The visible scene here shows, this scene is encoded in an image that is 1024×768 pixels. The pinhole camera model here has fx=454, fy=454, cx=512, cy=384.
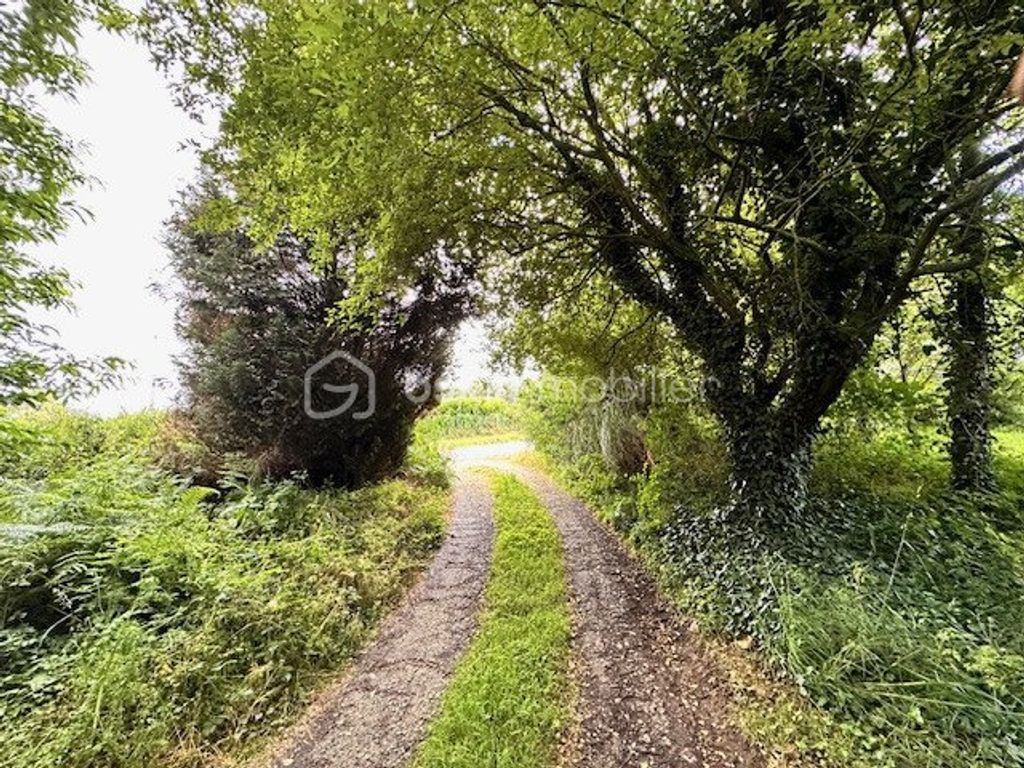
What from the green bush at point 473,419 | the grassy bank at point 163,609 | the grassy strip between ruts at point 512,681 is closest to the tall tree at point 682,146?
the grassy strip between ruts at point 512,681

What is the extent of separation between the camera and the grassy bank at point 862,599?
2379mm

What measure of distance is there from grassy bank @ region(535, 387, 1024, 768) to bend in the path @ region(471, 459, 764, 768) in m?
0.21

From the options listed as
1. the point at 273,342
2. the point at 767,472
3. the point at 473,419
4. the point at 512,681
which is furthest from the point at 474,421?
the point at 512,681

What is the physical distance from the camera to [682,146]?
422cm

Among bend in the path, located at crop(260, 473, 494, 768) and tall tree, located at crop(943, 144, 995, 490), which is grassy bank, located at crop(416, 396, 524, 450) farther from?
tall tree, located at crop(943, 144, 995, 490)

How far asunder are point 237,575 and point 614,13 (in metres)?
5.27

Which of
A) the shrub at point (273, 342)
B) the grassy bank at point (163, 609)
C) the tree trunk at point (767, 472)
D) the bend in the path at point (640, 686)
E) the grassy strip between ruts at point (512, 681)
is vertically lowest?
the bend in the path at point (640, 686)

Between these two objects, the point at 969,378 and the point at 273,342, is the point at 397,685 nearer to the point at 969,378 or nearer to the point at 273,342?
the point at 273,342

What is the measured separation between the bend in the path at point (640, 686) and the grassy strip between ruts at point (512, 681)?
0.19 meters

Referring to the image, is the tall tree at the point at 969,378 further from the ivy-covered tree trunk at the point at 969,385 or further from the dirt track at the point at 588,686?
the dirt track at the point at 588,686

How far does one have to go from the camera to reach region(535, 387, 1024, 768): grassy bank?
7.80ft

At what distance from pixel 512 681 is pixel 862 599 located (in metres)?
2.55

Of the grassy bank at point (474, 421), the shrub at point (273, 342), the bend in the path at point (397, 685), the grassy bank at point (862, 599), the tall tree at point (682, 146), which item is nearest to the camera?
the grassy bank at point (862, 599)

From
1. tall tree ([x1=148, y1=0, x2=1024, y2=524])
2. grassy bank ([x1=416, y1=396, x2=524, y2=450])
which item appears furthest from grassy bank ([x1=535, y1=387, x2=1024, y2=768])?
grassy bank ([x1=416, y1=396, x2=524, y2=450])
